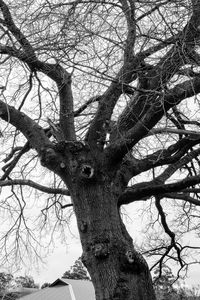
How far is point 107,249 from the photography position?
185 inches

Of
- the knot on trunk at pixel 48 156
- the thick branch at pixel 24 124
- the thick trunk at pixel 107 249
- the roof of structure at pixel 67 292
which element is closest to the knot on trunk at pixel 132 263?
the thick trunk at pixel 107 249

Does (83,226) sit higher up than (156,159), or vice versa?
(156,159)

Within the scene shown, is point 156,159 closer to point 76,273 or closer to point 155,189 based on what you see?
point 155,189

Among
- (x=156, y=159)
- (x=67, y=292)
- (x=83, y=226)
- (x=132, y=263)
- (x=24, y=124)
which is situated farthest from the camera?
(x=67, y=292)

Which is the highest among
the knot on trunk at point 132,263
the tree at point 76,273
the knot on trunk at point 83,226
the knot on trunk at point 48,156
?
the tree at point 76,273

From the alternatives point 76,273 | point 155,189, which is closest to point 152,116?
point 155,189

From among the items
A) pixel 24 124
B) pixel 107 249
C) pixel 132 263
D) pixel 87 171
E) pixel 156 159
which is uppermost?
pixel 24 124

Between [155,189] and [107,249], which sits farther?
[155,189]

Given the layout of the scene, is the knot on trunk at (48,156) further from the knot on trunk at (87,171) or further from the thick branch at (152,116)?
the thick branch at (152,116)

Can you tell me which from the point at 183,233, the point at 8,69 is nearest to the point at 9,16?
the point at 8,69

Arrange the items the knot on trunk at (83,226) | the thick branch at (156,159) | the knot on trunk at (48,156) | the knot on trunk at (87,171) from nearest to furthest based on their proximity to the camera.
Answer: the knot on trunk at (83,226), the knot on trunk at (87,171), the knot on trunk at (48,156), the thick branch at (156,159)

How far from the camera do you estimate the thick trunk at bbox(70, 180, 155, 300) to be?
4.56m

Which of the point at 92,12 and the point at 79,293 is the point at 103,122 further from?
the point at 79,293

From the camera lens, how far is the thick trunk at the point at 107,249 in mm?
4559
